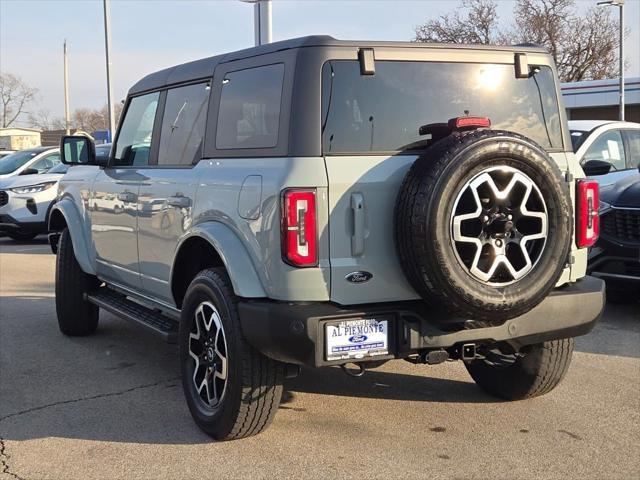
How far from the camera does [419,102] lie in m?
3.79

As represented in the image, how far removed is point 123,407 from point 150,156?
5.51 ft

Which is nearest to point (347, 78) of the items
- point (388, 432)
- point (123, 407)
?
point (388, 432)

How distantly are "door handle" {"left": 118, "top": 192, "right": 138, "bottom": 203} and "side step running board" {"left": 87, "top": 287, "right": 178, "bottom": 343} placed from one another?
792 mm

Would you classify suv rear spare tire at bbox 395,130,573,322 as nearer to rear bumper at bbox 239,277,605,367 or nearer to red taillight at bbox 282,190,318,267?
rear bumper at bbox 239,277,605,367

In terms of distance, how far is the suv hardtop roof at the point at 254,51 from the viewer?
11.9 feet

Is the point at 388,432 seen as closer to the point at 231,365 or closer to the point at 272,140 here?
the point at 231,365

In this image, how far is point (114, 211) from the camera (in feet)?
17.6

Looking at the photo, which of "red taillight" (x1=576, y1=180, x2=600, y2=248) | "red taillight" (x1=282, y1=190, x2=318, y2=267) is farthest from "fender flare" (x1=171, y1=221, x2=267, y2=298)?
"red taillight" (x1=576, y1=180, x2=600, y2=248)

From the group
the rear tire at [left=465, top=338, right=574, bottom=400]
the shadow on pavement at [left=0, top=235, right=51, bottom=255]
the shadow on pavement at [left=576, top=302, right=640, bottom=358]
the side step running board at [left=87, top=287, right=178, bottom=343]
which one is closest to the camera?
the rear tire at [left=465, top=338, right=574, bottom=400]

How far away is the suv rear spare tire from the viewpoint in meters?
3.31

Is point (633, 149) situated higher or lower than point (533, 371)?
higher

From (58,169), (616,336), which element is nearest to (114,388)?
(616,336)

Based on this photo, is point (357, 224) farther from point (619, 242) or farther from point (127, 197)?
point (619, 242)

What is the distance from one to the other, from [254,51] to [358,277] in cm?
137
